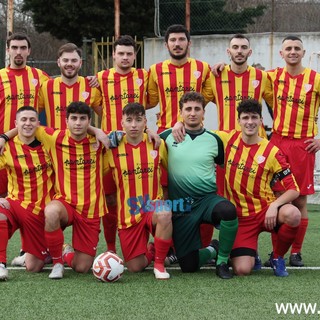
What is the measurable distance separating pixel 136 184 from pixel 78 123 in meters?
0.61

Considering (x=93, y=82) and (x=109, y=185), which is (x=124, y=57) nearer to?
(x=93, y=82)

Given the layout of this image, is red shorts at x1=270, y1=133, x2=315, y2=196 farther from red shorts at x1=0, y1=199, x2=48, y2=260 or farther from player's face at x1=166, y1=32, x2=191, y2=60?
red shorts at x1=0, y1=199, x2=48, y2=260

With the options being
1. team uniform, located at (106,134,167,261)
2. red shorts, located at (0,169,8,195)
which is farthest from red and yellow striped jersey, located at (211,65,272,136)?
red shorts, located at (0,169,8,195)

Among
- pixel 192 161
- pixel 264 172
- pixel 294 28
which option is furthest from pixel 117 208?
pixel 294 28

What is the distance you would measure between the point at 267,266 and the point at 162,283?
1.08 meters

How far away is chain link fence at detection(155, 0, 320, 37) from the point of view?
39.4ft

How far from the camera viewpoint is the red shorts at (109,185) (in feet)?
18.0

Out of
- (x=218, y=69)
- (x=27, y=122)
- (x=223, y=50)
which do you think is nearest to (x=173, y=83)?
(x=218, y=69)

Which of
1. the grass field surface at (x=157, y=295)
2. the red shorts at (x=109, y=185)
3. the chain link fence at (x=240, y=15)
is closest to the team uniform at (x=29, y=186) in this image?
the grass field surface at (x=157, y=295)

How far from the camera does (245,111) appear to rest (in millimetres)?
5164

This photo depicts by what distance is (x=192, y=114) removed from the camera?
5.26 m

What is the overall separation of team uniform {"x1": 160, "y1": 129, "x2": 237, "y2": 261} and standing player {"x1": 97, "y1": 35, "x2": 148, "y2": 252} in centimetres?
71

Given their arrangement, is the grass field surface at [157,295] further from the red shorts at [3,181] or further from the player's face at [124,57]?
the player's face at [124,57]

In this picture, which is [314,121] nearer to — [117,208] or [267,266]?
[267,266]
